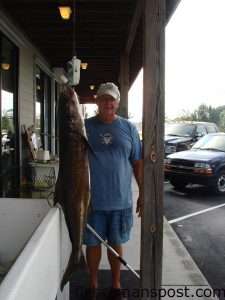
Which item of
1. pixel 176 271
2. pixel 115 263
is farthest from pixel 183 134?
pixel 115 263

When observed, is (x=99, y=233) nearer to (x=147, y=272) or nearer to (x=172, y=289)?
(x=147, y=272)

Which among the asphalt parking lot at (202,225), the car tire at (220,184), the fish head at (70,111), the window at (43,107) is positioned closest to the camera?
the fish head at (70,111)

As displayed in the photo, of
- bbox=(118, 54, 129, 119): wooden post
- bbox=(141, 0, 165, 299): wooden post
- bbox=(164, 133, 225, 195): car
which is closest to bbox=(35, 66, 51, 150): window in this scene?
bbox=(118, 54, 129, 119): wooden post

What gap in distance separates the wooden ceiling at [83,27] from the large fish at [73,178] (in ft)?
12.5

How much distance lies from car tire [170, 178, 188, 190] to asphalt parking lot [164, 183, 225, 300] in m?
0.14

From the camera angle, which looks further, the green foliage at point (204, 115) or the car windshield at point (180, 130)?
the green foliage at point (204, 115)

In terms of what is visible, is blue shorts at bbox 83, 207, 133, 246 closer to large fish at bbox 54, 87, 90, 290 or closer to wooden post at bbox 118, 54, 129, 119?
large fish at bbox 54, 87, 90, 290

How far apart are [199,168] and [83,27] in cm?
454

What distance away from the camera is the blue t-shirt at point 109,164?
3412 mm

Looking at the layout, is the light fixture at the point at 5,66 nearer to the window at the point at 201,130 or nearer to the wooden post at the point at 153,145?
the wooden post at the point at 153,145

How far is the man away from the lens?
3420 millimetres

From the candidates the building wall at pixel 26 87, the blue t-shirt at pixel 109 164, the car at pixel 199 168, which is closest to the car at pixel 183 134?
the car at pixel 199 168

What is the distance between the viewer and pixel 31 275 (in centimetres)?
168

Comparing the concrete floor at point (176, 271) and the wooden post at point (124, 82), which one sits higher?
the wooden post at point (124, 82)
